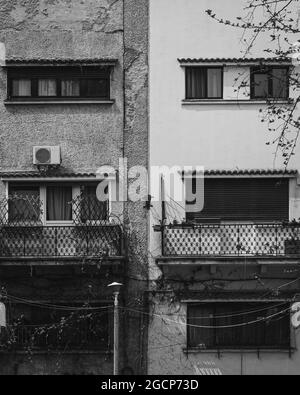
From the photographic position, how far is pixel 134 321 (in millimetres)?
24578

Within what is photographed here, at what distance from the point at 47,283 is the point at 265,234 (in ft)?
16.8

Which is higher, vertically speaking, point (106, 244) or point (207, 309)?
point (106, 244)

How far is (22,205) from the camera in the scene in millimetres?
24906

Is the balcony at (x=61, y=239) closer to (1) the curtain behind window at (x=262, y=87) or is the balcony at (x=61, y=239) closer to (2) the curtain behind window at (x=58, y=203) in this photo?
(2) the curtain behind window at (x=58, y=203)

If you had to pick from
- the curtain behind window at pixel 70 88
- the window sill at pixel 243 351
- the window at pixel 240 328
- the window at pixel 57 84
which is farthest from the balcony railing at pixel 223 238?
A: the curtain behind window at pixel 70 88

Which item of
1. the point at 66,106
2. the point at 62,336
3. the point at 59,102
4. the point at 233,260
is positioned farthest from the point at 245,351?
the point at 59,102

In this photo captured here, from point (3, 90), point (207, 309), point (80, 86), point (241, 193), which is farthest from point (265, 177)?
point (3, 90)

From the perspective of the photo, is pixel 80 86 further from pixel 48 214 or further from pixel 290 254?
pixel 290 254

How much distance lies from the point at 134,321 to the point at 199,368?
1822 mm

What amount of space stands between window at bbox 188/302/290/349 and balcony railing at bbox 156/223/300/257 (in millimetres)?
1266

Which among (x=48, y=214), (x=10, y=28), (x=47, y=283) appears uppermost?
(x=10, y=28)

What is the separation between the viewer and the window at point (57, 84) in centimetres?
2516

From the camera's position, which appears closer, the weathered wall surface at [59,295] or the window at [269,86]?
the weathered wall surface at [59,295]

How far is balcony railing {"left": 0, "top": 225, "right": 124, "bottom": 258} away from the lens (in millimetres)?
24422
